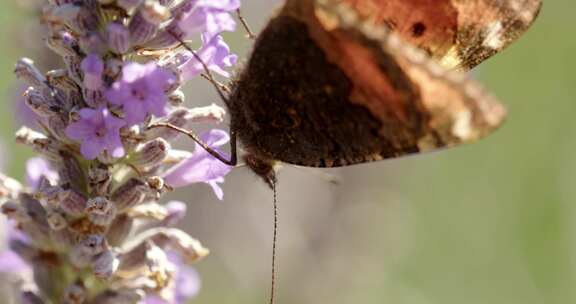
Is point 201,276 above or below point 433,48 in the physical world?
below

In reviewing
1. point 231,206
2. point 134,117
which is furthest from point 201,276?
point 134,117

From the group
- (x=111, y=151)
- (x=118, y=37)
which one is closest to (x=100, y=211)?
(x=111, y=151)

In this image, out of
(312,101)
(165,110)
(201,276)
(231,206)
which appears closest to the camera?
(165,110)

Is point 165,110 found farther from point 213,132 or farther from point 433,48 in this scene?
point 433,48

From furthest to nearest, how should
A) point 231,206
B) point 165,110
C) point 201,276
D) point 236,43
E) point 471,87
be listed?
1. point 236,43
2. point 201,276
3. point 231,206
4. point 165,110
5. point 471,87

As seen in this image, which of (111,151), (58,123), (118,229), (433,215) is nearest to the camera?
(111,151)

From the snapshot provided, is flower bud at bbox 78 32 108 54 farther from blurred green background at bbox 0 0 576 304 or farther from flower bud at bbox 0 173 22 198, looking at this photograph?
blurred green background at bbox 0 0 576 304

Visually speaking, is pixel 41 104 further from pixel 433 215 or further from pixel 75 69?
pixel 433 215
